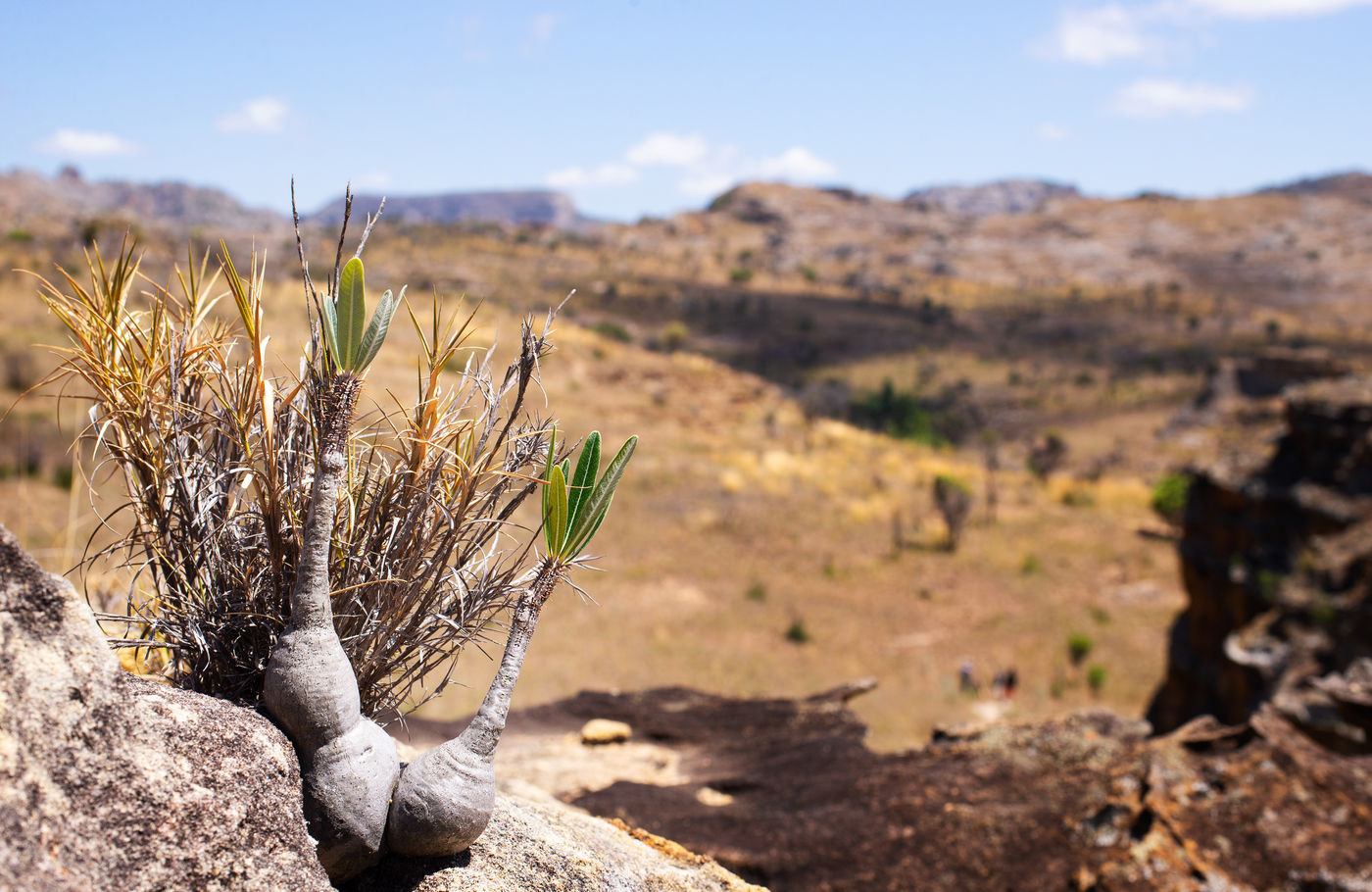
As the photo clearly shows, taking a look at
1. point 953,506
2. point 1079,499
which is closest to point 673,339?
point 1079,499

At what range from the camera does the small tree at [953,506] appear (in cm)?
2178

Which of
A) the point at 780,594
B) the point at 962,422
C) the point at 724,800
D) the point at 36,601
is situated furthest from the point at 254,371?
the point at 962,422

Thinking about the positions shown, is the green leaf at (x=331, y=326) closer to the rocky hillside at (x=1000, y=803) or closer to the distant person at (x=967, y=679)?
the rocky hillside at (x=1000, y=803)

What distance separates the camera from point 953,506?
72.3ft

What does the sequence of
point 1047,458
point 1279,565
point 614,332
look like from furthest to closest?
point 614,332
point 1047,458
point 1279,565

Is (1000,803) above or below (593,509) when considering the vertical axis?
below

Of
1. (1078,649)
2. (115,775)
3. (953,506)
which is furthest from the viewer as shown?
(953,506)

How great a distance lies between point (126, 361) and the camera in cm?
206

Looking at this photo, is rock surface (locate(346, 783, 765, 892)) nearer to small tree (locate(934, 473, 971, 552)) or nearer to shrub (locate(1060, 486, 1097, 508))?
small tree (locate(934, 473, 971, 552))

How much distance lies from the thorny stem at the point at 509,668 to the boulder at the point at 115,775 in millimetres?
427

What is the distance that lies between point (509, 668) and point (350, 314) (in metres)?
0.93

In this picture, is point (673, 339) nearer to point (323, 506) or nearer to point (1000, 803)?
point (1000, 803)

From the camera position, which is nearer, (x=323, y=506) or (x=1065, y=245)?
(x=323, y=506)

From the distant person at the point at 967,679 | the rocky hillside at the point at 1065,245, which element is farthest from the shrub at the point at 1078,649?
the rocky hillside at the point at 1065,245
